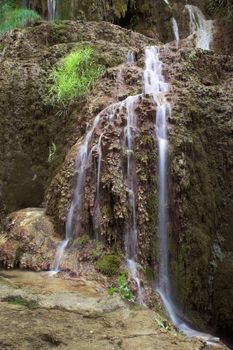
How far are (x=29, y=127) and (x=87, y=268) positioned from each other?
3732 millimetres

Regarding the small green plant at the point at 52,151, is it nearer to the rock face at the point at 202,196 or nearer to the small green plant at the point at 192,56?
the rock face at the point at 202,196

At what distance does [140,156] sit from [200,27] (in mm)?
9086

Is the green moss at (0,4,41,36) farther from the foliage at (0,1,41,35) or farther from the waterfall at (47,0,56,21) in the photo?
the waterfall at (47,0,56,21)

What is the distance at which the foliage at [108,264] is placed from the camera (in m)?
5.79

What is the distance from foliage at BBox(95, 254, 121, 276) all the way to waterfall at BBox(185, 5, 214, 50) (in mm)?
8616

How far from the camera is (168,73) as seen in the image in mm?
8836

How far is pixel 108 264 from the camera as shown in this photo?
586 cm

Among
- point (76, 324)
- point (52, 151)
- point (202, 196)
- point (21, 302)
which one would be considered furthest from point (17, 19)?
point (76, 324)

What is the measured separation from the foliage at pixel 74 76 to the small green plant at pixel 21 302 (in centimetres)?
509

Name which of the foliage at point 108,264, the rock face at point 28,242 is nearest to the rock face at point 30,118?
the rock face at point 28,242

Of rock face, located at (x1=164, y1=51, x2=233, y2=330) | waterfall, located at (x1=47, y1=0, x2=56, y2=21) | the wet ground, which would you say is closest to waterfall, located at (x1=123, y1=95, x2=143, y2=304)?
rock face, located at (x1=164, y1=51, x2=233, y2=330)

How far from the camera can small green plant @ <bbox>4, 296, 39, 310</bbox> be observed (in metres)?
3.98


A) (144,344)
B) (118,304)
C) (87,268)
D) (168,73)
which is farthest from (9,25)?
(144,344)

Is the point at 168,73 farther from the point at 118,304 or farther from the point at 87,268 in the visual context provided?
the point at 118,304
